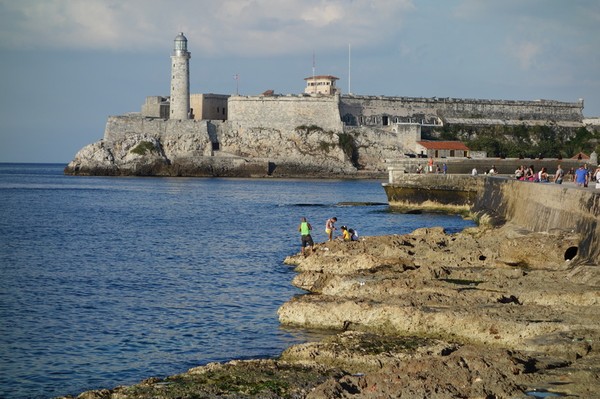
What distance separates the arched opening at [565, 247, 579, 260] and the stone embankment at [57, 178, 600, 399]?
0.03 m

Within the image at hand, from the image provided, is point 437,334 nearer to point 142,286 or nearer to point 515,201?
point 142,286

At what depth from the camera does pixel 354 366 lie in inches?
473

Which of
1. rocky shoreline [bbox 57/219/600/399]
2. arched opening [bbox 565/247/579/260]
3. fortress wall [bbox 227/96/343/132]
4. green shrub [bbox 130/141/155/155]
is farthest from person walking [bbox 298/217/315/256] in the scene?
green shrub [bbox 130/141/155/155]

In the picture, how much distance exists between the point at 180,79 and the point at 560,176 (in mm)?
60806

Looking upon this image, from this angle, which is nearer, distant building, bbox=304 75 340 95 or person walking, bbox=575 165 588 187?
person walking, bbox=575 165 588 187

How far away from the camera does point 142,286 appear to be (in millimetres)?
22031

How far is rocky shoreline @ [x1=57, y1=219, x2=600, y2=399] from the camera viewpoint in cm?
1037

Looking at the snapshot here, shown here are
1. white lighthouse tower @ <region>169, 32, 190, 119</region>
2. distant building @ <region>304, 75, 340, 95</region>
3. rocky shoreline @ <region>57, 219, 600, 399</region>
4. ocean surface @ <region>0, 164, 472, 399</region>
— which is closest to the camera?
rocky shoreline @ <region>57, 219, 600, 399</region>

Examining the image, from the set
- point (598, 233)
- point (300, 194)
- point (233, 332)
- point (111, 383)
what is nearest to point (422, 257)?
point (598, 233)

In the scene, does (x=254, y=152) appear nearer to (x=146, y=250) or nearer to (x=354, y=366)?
(x=146, y=250)

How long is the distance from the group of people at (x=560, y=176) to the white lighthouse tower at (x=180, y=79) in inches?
1889

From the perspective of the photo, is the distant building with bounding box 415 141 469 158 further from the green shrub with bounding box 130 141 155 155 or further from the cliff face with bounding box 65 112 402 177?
the green shrub with bounding box 130 141 155 155

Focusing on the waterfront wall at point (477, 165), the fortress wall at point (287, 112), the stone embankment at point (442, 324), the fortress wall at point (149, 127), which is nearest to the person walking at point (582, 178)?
the stone embankment at point (442, 324)

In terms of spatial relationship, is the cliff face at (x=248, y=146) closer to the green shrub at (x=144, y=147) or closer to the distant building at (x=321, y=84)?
the green shrub at (x=144, y=147)
